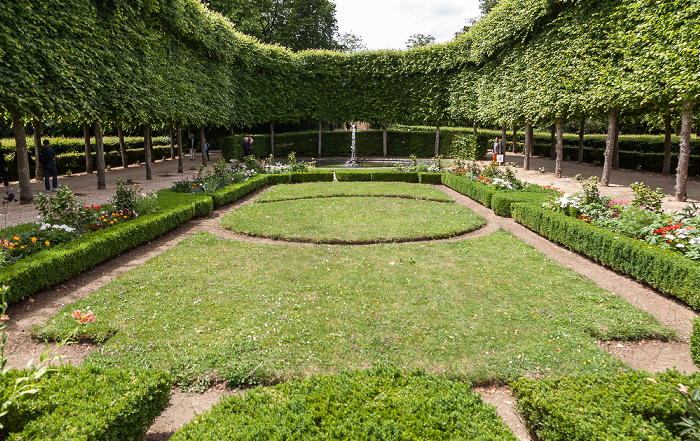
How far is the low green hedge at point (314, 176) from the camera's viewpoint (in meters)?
20.7

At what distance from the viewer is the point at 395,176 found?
817 inches

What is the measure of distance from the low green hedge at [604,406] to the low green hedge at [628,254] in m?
3.87

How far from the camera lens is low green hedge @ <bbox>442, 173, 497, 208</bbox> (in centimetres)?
1449

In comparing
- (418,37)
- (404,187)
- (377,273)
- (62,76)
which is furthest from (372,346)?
(418,37)

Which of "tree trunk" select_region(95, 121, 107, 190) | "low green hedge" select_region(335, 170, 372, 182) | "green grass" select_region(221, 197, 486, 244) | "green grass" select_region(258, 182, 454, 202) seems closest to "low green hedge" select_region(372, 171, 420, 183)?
"low green hedge" select_region(335, 170, 372, 182)

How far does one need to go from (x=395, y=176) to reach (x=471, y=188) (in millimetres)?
5440

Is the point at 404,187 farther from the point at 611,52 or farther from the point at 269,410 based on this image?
the point at 269,410

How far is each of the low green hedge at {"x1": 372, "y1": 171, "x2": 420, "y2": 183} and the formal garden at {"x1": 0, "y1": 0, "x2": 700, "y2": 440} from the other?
0.12m

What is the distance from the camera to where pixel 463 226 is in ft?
37.1

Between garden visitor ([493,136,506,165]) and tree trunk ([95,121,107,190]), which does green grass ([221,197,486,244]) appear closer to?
tree trunk ([95,121,107,190])

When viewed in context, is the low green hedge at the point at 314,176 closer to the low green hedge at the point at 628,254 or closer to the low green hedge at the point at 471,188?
the low green hedge at the point at 471,188

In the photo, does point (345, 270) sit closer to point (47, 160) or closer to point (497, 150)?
point (47, 160)

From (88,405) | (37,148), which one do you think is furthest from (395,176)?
(88,405)

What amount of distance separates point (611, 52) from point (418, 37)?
62026 millimetres
